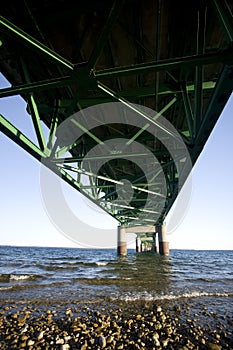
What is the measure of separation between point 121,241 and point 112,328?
21670mm

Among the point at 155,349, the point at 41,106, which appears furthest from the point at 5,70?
the point at 155,349

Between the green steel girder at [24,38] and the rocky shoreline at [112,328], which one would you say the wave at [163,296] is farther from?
the green steel girder at [24,38]

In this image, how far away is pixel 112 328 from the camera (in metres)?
3.15

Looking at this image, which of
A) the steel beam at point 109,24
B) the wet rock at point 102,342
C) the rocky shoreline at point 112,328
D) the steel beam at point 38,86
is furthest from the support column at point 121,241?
the steel beam at point 109,24

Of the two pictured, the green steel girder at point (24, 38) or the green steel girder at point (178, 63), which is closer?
the green steel girder at point (178, 63)

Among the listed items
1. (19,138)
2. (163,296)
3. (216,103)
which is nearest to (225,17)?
(216,103)

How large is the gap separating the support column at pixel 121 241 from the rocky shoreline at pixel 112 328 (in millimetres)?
20309

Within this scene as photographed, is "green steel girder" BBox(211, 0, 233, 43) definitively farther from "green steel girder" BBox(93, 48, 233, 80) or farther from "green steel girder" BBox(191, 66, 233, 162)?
"green steel girder" BBox(191, 66, 233, 162)

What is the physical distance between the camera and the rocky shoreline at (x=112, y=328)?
2.70 metres

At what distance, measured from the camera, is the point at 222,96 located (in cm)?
357

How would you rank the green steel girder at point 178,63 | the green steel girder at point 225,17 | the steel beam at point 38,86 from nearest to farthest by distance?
the green steel girder at point 225,17 → the green steel girder at point 178,63 → the steel beam at point 38,86

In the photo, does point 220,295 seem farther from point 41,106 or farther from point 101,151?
point 41,106

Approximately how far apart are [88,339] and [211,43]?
6.54 meters

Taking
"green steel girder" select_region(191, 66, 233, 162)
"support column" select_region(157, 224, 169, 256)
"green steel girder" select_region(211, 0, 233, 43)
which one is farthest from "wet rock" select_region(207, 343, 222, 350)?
"support column" select_region(157, 224, 169, 256)
